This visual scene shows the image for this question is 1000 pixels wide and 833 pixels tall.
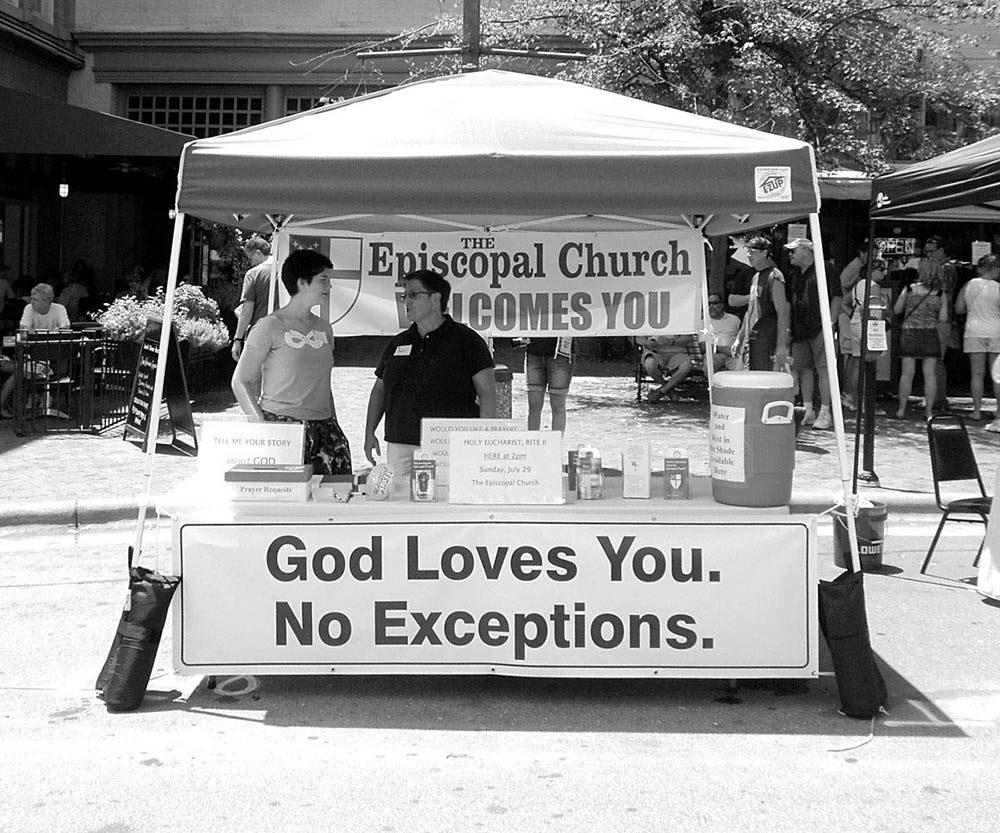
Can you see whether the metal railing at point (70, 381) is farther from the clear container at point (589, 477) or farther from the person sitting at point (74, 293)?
the clear container at point (589, 477)

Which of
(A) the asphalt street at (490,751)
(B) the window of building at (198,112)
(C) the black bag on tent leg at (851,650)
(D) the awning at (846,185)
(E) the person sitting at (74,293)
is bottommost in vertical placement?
(A) the asphalt street at (490,751)

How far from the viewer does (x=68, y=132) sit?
14.6 m

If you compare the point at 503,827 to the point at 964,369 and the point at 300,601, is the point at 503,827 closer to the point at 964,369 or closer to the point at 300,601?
the point at 300,601

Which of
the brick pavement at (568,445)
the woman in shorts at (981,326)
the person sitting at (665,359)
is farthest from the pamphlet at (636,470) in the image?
the woman in shorts at (981,326)

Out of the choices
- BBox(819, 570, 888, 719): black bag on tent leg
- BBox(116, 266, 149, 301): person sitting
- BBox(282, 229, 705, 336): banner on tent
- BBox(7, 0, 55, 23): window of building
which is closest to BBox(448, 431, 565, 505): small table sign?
BBox(819, 570, 888, 719): black bag on tent leg

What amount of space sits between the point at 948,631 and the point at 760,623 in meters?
1.86

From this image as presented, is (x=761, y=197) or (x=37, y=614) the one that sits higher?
(x=761, y=197)

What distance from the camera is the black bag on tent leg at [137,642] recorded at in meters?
5.00

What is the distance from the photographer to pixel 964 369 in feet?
57.8

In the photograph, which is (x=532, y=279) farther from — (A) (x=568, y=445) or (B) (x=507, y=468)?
(A) (x=568, y=445)

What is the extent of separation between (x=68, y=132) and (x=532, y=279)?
9490 millimetres

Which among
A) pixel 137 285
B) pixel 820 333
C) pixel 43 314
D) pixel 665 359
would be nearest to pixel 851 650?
pixel 820 333

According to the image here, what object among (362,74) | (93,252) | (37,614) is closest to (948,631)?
(37,614)

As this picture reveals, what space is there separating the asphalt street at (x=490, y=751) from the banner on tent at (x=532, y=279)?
2193 mm
